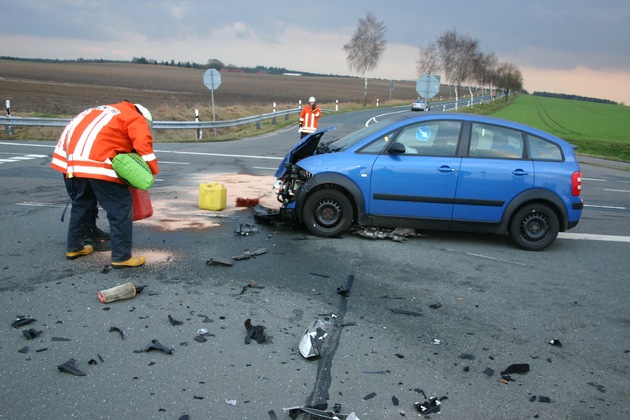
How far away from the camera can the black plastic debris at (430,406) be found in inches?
132

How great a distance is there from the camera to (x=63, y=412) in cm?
314

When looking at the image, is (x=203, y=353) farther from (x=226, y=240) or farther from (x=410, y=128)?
(x=410, y=128)

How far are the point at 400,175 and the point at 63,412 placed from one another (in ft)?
16.1

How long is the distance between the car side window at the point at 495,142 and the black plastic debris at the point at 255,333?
13.3ft

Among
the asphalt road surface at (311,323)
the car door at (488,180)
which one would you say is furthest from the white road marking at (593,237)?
the car door at (488,180)

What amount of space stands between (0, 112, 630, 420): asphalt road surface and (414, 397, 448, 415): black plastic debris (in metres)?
0.05

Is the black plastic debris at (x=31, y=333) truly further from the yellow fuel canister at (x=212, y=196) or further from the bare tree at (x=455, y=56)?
the bare tree at (x=455, y=56)

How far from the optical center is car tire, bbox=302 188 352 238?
7.06 m

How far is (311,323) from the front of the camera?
4.52 m

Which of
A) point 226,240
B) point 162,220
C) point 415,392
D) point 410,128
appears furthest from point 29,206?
point 415,392

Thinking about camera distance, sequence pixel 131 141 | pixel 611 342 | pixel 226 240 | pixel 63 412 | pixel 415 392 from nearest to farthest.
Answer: pixel 63 412 → pixel 415 392 → pixel 611 342 → pixel 131 141 → pixel 226 240

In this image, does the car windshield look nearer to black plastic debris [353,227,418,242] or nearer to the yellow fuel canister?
black plastic debris [353,227,418,242]

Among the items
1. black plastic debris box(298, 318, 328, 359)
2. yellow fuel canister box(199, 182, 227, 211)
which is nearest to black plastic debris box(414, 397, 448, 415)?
black plastic debris box(298, 318, 328, 359)

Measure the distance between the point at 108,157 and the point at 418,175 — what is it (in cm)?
376
